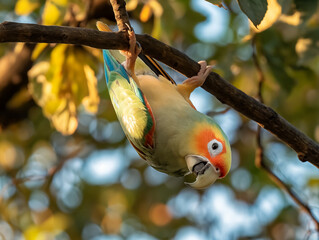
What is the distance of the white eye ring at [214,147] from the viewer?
2379mm

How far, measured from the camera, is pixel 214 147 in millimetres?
2396

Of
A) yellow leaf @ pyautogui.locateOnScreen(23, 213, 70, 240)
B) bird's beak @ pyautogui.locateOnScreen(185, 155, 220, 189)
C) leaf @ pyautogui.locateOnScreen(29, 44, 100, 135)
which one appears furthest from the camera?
yellow leaf @ pyautogui.locateOnScreen(23, 213, 70, 240)

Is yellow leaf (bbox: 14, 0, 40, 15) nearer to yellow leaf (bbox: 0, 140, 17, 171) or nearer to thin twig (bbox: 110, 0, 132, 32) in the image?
thin twig (bbox: 110, 0, 132, 32)

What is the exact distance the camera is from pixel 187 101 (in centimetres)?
270

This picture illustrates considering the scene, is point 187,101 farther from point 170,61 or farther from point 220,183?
point 220,183

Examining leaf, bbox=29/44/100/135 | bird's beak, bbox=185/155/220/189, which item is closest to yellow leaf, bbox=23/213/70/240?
leaf, bbox=29/44/100/135

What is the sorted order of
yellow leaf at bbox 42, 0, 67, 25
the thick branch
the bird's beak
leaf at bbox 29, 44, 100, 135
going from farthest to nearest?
leaf at bbox 29, 44, 100, 135 < yellow leaf at bbox 42, 0, 67, 25 < the bird's beak < the thick branch

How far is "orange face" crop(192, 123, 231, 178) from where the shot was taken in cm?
236

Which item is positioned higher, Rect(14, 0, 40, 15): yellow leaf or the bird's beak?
the bird's beak

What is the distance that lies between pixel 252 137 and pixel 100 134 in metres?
1.77

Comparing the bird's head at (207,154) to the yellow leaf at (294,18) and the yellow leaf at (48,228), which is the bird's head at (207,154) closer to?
the yellow leaf at (294,18)

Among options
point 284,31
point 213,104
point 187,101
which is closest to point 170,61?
point 187,101

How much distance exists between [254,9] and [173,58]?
1.41 ft

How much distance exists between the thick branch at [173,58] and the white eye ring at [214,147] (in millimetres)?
209
